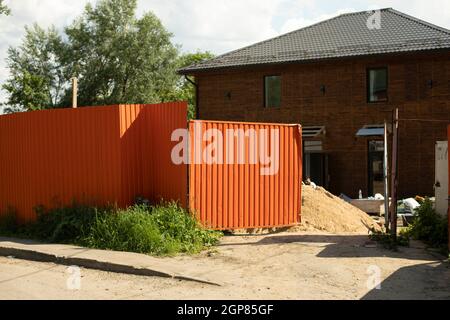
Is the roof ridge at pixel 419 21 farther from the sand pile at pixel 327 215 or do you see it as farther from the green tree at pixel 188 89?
the green tree at pixel 188 89

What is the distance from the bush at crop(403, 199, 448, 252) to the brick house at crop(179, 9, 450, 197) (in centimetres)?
903

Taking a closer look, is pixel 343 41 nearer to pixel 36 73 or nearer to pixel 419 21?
pixel 419 21

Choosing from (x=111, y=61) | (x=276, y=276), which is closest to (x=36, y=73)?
(x=111, y=61)

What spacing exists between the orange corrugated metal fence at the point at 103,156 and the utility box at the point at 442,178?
16.5 ft

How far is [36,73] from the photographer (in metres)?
45.7

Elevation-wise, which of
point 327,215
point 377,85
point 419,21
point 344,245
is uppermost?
point 419,21

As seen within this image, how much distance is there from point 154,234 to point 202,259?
107cm

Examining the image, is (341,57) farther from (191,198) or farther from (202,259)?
(202,259)

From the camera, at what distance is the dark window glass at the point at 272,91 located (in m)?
22.7

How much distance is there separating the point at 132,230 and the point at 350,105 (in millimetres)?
13603

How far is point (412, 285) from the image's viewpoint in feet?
24.4

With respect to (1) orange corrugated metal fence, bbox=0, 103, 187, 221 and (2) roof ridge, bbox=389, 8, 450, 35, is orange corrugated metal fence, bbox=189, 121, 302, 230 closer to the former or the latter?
(1) orange corrugated metal fence, bbox=0, 103, 187, 221
